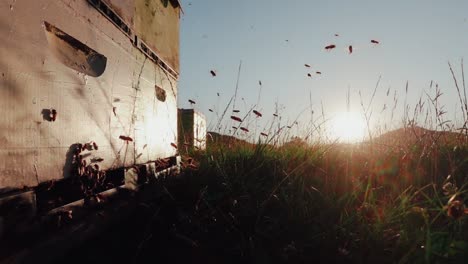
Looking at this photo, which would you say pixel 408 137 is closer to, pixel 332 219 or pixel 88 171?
pixel 332 219

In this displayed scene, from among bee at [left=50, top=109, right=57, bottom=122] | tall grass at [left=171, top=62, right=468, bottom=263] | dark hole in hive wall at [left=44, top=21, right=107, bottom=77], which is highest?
dark hole in hive wall at [left=44, top=21, right=107, bottom=77]

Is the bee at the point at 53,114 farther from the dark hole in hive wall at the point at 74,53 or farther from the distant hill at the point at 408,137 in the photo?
the distant hill at the point at 408,137

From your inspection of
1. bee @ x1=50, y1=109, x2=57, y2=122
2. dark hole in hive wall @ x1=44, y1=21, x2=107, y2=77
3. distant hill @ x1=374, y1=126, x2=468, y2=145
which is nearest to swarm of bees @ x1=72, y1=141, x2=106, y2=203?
bee @ x1=50, y1=109, x2=57, y2=122

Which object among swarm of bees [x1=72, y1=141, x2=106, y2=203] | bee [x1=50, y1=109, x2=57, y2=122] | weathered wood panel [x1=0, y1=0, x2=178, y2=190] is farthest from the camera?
swarm of bees [x1=72, y1=141, x2=106, y2=203]

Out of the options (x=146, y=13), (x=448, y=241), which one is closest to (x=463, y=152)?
(x=448, y=241)

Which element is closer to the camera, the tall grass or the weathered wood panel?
the weathered wood panel

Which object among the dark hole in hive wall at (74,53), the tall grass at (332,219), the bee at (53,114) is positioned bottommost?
the tall grass at (332,219)

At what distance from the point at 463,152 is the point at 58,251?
3453mm

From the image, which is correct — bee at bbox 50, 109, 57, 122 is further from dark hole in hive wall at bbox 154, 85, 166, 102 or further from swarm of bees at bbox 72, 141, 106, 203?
dark hole in hive wall at bbox 154, 85, 166, 102

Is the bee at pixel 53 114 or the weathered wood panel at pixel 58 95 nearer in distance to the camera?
the weathered wood panel at pixel 58 95

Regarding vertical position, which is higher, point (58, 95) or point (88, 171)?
point (58, 95)

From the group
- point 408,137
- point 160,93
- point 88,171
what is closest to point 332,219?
point 88,171

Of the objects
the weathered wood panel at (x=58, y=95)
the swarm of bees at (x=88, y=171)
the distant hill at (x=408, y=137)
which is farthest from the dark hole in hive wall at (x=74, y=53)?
the distant hill at (x=408, y=137)

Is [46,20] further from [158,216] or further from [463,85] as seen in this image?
[463,85]
